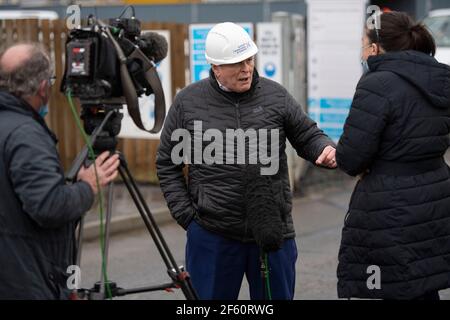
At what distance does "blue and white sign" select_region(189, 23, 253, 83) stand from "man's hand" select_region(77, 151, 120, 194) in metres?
6.67

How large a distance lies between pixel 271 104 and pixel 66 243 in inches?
54.9

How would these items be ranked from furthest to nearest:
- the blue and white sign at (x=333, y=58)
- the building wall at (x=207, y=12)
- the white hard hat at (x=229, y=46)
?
the building wall at (x=207, y=12)
the blue and white sign at (x=333, y=58)
the white hard hat at (x=229, y=46)

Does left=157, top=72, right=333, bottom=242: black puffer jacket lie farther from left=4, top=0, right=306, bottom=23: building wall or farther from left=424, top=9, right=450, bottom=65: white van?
left=4, top=0, right=306, bottom=23: building wall

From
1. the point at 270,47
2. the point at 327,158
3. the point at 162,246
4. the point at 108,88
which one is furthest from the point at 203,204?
the point at 270,47

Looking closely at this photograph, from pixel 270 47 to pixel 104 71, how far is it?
21.6 ft

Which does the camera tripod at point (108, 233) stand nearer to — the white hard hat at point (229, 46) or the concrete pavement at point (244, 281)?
the white hard hat at point (229, 46)

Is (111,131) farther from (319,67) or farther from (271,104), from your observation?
(319,67)

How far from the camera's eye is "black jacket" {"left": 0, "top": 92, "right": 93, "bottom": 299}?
3293mm

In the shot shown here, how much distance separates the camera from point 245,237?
171 inches

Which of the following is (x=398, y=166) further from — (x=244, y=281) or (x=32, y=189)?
(x=244, y=281)

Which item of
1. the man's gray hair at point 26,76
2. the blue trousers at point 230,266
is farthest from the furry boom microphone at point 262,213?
the man's gray hair at point 26,76

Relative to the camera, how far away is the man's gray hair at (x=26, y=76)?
3459 millimetres

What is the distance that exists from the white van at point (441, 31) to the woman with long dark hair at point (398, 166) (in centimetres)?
1160

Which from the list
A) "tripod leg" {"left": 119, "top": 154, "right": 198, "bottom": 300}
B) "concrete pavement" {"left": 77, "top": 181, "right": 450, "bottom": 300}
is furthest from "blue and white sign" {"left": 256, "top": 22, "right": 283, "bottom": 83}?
"tripod leg" {"left": 119, "top": 154, "right": 198, "bottom": 300}
